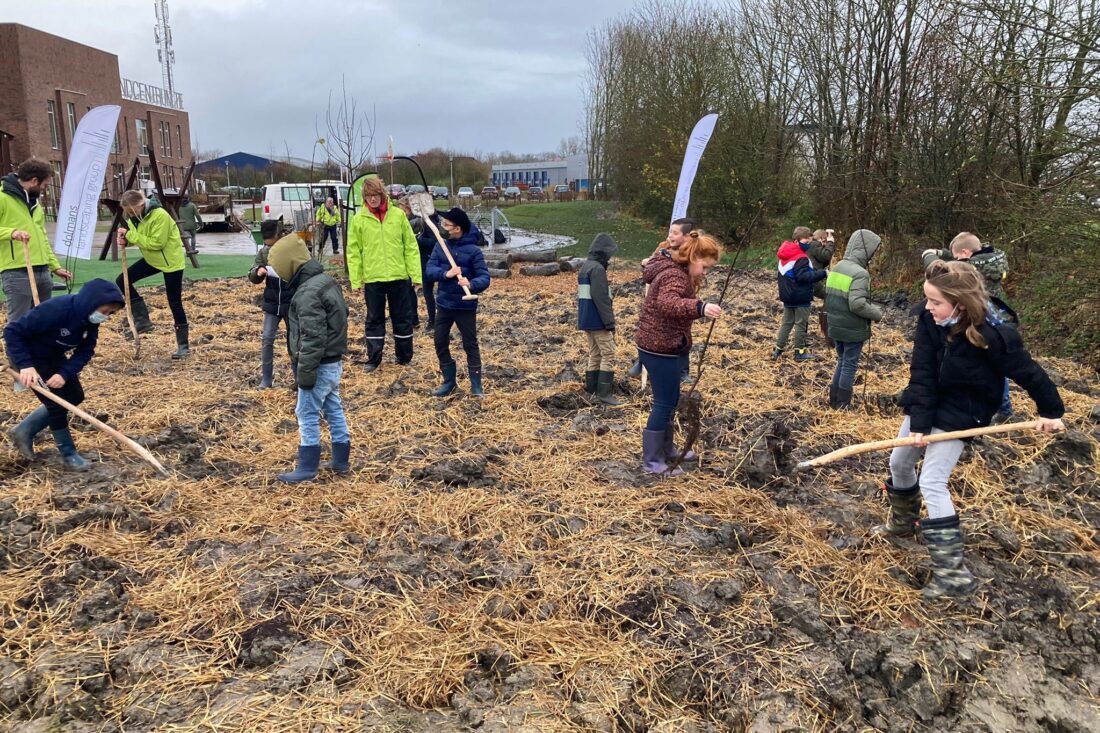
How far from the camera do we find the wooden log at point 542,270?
15312 millimetres

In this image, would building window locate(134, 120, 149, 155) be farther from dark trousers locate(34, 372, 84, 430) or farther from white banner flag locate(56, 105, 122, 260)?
dark trousers locate(34, 372, 84, 430)

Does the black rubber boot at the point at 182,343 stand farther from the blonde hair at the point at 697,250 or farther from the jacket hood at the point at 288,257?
the blonde hair at the point at 697,250

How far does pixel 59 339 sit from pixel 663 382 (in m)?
3.60

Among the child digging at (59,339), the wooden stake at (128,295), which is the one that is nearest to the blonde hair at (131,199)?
the wooden stake at (128,295)

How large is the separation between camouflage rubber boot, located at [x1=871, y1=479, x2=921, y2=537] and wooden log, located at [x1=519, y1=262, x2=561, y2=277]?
11953 millimetres

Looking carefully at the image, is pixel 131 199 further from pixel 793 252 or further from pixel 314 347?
pixel 793 252

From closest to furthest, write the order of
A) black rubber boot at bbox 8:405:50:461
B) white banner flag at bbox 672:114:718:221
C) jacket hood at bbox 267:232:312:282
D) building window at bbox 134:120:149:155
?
jacket hood at bbox 267:232:312:282 → black rubber boot at bbox 8:405:50:461 → white banner flag at bbox 672:114:718:221 → building window at bbox 134:120:149:155

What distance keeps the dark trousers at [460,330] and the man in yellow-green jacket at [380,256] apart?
2.96 feet

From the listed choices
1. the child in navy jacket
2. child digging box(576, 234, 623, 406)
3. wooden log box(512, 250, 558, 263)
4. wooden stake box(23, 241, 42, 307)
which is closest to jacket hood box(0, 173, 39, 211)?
wooden stake box(23, 241, 42, 307)

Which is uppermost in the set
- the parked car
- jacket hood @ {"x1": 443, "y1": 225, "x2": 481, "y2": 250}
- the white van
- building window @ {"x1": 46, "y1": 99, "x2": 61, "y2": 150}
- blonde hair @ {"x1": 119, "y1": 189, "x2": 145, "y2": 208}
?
building window @ {"x1": 46, "y1": 99, "x2": 61, "y2": 150}

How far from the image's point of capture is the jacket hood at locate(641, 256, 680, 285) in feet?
14.2

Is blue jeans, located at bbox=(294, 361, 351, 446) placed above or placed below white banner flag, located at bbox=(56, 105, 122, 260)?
below

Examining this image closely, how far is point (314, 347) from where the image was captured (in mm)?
4184

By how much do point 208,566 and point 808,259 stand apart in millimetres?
6104
